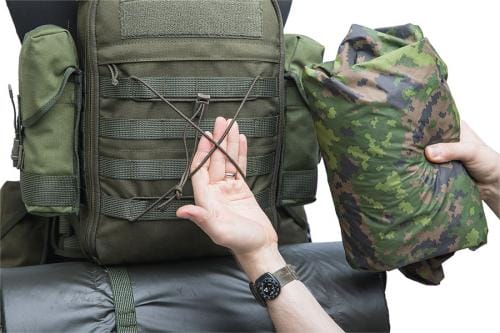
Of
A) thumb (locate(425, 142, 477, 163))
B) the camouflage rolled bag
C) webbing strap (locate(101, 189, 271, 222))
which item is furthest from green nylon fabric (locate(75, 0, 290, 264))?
thumb (locate(425, 142, 477, 163))

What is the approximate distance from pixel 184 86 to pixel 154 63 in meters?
0.08

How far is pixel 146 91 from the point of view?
1.65m

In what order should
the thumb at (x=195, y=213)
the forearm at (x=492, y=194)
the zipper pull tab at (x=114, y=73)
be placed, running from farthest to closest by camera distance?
the forearm at (x=492, y=194) < the zipper pull tab at (x=114, y=73) < the thumb at (x=195, y=213)

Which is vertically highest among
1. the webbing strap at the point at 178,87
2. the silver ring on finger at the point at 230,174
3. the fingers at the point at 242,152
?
the webbing strap at the point at 178,87

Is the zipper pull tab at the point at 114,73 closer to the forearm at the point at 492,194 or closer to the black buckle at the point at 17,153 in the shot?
the black buckle at the point at 17,153

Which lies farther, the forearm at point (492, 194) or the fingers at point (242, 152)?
the forearm at point (492, 194)

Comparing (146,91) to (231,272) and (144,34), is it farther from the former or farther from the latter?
(231,272)

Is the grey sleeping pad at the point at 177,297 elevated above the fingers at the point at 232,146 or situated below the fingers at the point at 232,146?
below

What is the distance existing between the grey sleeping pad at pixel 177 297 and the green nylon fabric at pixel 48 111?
154 mm

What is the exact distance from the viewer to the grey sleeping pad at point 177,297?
5.33 ft

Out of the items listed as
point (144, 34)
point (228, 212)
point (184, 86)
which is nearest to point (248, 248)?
point (228, 212)

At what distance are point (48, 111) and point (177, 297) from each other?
471 mm

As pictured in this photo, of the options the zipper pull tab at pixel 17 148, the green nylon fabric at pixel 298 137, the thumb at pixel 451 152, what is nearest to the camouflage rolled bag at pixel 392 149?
the thumb at pixel 451 152

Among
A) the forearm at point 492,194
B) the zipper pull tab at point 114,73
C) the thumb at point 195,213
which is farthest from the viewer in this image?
the forearm at point 492,194
